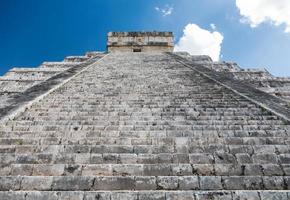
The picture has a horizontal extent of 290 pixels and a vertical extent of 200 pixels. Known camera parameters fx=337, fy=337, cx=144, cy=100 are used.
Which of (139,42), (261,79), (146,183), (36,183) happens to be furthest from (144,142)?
(139,42)

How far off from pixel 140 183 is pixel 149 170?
26 cm

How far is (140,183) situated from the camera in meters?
3.50

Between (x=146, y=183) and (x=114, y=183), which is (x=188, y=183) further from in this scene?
(x=114, y=183)

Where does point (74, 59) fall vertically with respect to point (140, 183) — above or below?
above

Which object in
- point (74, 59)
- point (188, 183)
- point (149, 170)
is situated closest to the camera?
point (188, 183)

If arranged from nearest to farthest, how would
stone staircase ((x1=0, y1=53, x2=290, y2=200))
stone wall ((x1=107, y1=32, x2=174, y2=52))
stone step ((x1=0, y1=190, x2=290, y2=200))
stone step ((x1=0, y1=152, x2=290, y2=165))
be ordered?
1. stone step ((x1=0, y1=190, x2=290, y2=200))
2. stone staircase ((x1=0, y1=53, x2=290, y2=200))
3. stone step ((x1=0, y1=152, x2=290, y2=165))
4. stone wall ((x1=107, y1=32, x2=174, y2=52))

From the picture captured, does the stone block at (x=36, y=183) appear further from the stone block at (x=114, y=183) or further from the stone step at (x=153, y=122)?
the stone step at (x=153, y=122)

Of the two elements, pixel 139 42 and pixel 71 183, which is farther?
pixel 139 42

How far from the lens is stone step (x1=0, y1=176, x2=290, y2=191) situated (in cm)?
346

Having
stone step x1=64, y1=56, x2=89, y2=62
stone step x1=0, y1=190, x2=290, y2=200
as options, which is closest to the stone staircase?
stone step x1=0, y1=190, x2=290, y2=200

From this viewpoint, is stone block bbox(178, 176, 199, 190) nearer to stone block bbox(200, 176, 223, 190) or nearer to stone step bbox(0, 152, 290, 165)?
stone block bbox(200, 176, 223, 190)

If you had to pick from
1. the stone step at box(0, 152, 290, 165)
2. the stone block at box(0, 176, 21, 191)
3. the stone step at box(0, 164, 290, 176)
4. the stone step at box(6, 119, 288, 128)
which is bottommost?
the stone block at box(0, 176, 21, 191)

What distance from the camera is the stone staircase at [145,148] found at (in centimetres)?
346

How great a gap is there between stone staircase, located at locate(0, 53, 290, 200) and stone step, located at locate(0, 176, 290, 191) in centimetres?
1
